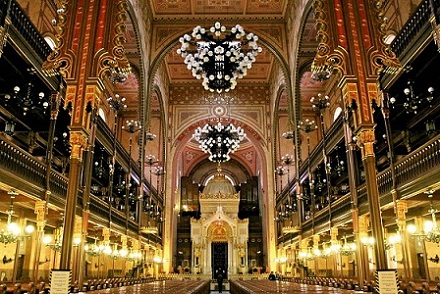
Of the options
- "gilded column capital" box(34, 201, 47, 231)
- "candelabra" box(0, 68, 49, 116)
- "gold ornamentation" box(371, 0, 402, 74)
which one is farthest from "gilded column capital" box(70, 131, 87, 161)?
"gold ornamentation" box(371, 0, 402, 74)

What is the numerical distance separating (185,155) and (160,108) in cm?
1272

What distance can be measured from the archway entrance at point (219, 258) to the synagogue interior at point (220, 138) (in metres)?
0.17

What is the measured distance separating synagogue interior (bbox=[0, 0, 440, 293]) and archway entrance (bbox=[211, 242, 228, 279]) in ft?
0.56

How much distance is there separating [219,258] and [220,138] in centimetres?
1546

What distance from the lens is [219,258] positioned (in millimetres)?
34281

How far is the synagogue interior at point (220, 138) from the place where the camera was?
7977 millimetres

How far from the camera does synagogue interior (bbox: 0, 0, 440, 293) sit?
7.98m

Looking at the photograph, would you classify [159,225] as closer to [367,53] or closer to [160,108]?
[160,108]

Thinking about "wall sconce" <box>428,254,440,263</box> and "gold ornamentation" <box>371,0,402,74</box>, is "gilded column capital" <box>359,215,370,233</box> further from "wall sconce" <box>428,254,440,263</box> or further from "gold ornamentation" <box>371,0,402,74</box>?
"gold ornamentation" <box>371,0,402,74</box>

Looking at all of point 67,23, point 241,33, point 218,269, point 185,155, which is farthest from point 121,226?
point 185,155

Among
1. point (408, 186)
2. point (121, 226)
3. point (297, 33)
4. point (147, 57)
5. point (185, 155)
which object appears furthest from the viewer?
point (185, 155)

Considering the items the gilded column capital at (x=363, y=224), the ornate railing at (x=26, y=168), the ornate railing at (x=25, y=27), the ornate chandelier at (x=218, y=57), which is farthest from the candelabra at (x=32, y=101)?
the gilded column capital at (x=363, y=224)

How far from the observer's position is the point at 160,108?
28.2 meters

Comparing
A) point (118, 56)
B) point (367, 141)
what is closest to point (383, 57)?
point (367, 141)
